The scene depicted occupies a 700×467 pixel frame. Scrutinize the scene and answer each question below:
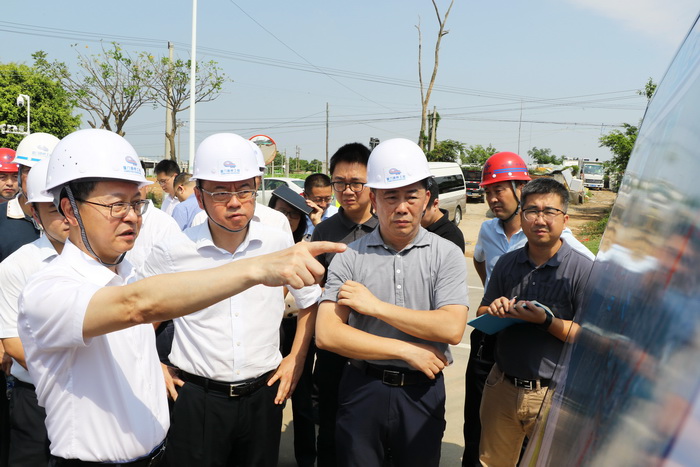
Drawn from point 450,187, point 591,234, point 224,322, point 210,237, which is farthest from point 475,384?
point 450,187

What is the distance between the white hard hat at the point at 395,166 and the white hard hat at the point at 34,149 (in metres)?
2.45

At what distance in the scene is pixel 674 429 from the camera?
16.1 inches

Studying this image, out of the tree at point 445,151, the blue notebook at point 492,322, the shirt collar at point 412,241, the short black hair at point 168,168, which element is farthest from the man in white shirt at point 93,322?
the tree at point 445,151

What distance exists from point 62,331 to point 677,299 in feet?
5.17

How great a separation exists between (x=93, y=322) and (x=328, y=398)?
2237 millimetres

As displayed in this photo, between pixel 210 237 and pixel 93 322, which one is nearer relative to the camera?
pixel 93 322

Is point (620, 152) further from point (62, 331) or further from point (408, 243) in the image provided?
point (62, 331)

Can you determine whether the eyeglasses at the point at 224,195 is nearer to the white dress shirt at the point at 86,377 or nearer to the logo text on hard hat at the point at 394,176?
the logo text on hard hat at the point at 394,176

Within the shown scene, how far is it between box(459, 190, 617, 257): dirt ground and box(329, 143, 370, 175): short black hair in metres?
9.93

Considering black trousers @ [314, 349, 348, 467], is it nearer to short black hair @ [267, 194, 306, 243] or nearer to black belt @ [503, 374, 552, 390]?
black belt @ [503, 374, 552, 390]

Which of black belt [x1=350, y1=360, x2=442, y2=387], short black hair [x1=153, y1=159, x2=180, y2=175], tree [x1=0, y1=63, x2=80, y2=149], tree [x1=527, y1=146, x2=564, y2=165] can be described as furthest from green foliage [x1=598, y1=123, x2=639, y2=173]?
tree [x1=527, y1=146, x2=564, y2=165]

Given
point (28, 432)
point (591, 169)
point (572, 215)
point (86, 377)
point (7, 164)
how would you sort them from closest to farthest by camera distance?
1. point (86, 377)
2. point (28, 432)
3. point (7, 164)
4. point (572, 215)
5. point (591, 169)

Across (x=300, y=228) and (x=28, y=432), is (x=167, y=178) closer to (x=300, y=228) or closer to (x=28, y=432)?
(x=300, y=228)

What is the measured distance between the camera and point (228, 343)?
2639mm
